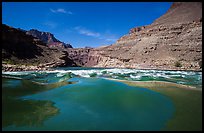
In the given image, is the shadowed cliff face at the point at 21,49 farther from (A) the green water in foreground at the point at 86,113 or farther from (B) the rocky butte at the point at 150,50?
(A) the green water in foreground at the point at 86,113

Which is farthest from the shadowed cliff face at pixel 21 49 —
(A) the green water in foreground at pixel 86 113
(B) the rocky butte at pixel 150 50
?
(A) the green water in foreground at pixel 86 113

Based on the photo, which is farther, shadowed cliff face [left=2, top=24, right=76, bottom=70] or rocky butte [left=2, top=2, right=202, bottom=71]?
shadowed cliff face [left=2, top=24, right=76, bottom=70]

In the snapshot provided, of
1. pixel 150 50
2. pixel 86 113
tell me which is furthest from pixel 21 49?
pixel 86 113

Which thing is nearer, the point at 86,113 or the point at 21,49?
the point at 86,113

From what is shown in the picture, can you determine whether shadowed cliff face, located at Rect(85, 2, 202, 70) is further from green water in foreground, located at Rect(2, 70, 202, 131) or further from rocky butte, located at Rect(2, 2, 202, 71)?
green water in foreground, located at Rect(2, 70, 202, 131)

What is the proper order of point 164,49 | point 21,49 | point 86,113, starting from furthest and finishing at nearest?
point 164,49 → point 21,49 → point 86,113

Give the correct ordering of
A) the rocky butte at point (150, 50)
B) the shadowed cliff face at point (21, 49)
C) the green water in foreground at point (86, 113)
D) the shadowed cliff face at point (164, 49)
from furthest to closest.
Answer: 1. the shadowed cliff face at point (21, 49)
2. the rocky butte at point (150, 50)
3. the shadowed cliff face at point (164, 49)
4. the green water in foreground at point (86, 113)

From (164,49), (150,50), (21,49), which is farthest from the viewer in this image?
(150,50)

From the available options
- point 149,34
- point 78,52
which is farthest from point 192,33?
point 78,52

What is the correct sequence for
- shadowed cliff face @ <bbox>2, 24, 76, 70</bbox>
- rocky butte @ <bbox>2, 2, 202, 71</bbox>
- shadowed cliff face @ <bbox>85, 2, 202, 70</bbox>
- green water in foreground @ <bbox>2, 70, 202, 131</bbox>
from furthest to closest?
shadowed cliff face @ <bbox>2, 24, 76, 70</bbox> → rocky butte @ <bbox>2, 2, 202, 71</bbox> → shadowed cliff face @ <bbox>85, 2, 202, 70</bbox> → green water in foreground @ <bbox>2, 70, 202, 131</bbox>

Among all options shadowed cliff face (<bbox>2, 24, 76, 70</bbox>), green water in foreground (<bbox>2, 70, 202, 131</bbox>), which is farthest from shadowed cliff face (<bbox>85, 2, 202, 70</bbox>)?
green water in foreground (<bbox>2, 70, 202, 131</bbox>)

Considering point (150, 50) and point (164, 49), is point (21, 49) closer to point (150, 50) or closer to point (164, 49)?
point (150, 50)
